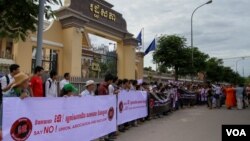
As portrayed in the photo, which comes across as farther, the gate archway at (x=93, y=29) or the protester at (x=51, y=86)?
the gate archway at (x=93, y=29)

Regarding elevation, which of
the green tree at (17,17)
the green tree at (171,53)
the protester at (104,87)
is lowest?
the protester at (104,87)

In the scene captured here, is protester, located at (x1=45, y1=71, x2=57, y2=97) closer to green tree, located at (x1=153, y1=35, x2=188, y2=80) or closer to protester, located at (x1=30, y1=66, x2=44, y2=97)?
protester, located at (x1=30, y1=66, x2=44, y2=97)

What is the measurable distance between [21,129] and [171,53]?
28.3 meters

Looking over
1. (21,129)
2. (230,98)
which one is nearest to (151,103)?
(21,129)

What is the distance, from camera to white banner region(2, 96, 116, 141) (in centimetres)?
554

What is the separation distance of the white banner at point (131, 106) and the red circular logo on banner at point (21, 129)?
16.3 ft

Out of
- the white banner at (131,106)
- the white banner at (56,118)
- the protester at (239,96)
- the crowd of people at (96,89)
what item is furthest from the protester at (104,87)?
the protester at (239,96)

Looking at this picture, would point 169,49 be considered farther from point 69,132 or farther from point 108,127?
point 69,132

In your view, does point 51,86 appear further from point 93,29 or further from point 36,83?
point 93,29

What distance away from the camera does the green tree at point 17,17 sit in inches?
305

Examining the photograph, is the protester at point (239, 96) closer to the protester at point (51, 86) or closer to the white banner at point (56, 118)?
the white banner at point (56, 118)

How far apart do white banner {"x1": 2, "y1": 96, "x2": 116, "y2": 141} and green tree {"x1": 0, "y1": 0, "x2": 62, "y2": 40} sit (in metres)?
2.19

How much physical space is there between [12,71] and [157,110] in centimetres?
928

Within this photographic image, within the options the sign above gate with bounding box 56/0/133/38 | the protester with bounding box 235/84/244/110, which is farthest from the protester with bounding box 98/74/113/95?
→ the protester with bounding box 235/84/244/110
